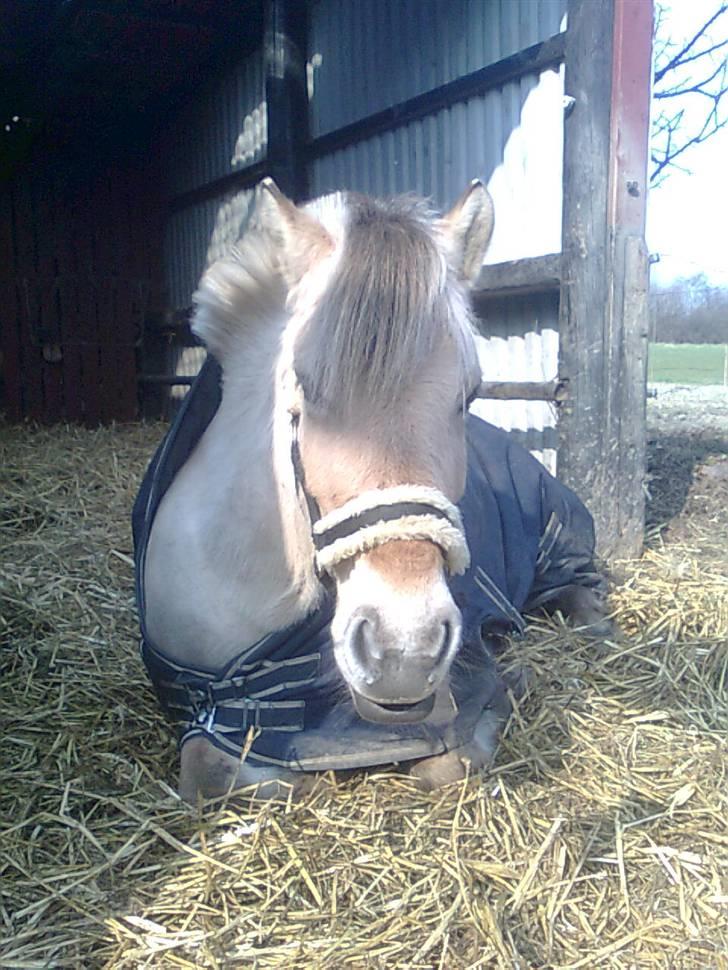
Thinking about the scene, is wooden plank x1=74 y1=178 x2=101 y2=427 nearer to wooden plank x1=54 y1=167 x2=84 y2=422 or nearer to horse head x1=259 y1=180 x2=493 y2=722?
wooden plank x1=54 y1=167 x2=84 y2=422

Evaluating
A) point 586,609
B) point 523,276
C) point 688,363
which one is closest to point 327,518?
point 586,609

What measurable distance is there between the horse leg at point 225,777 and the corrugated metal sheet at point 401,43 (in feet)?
12.6

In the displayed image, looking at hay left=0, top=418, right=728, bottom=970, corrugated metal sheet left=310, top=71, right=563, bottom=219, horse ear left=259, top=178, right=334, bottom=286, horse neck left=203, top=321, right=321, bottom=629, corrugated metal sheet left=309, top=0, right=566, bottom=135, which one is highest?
corrugated metal sheet left=309, top=0, right=566, bottom=135

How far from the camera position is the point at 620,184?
373 cm

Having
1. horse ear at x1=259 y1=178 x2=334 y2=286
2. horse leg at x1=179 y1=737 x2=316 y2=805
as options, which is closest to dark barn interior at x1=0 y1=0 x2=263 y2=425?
horse ear at x1=259 y1=178 x2=334 y2=286

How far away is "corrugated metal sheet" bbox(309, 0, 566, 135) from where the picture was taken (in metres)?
4.52

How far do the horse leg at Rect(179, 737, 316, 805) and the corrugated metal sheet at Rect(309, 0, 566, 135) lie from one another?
12.6 feet

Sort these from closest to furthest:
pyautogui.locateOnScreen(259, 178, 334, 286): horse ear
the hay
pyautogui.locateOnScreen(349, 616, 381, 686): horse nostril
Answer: pyautogui.locateOnScreen(349, 616, 381, 686): horse nostril < the hay < pyautogui.locateOnScreen(259, 178, 334, 286): horse ear

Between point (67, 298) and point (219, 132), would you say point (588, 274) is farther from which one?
point (67, 298)

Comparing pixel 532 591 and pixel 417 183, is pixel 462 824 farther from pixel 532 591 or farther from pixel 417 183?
pixel 417 183

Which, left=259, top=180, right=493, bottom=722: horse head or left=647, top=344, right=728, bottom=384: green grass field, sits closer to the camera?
left=259, top=180, right=493, bottom=722: horse head

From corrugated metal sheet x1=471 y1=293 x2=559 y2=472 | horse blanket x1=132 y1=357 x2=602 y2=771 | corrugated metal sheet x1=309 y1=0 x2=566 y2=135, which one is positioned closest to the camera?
horse blanket x1=132 y1=357 x2=602 y2=771

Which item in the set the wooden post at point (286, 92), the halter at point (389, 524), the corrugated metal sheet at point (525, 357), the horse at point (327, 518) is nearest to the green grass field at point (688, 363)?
the wooden post at point (286, 92)

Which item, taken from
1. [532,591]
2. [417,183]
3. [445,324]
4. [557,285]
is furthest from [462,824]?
[417,183]
